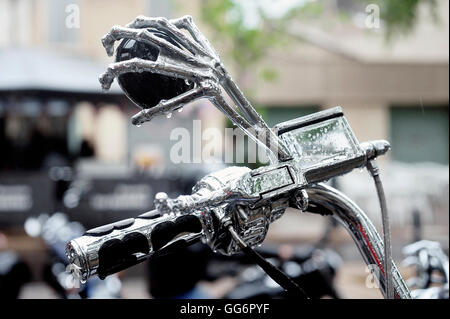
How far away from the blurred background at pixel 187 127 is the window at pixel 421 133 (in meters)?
0.02

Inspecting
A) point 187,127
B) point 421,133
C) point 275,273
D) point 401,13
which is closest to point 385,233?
point 275,273

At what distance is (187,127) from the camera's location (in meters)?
1.01

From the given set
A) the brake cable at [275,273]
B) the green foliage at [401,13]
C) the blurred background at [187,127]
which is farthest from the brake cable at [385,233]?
the green foliage at [401,13]

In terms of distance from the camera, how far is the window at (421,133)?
7.07ft

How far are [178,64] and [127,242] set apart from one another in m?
0.21

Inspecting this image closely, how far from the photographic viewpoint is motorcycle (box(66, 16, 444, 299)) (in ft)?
2.16

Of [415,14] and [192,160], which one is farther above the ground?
Result: [415,14]

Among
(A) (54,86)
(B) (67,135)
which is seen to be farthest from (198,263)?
(B) (67,135)

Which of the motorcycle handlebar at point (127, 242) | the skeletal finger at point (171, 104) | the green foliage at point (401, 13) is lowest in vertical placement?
the motorcycle handlebar at point (127, 242)

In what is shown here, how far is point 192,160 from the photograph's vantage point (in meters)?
0.91

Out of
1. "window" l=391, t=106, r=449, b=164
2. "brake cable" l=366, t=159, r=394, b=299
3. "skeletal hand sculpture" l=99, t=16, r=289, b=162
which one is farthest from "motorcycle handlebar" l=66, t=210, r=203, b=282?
"window" l=391, t=106, r=449, b=164

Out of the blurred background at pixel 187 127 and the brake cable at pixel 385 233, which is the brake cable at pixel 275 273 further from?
the blurred background at pixel 187 127
